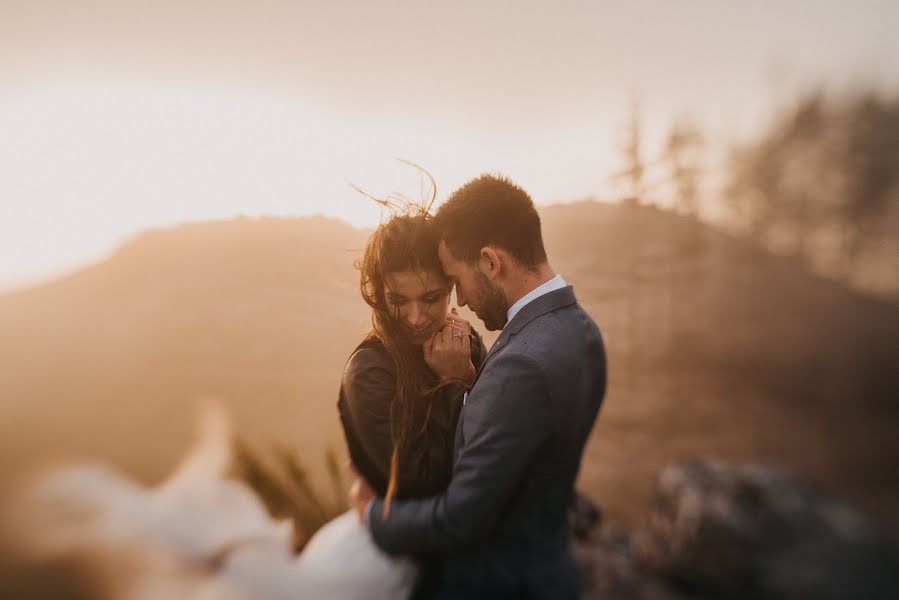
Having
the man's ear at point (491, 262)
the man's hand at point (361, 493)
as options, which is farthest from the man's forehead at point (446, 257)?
the man's hand at point (361, 493)

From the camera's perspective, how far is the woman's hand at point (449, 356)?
63.8 inches

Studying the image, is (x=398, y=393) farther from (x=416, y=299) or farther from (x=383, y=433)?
(x=416, y=299)

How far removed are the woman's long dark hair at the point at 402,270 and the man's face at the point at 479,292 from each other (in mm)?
98

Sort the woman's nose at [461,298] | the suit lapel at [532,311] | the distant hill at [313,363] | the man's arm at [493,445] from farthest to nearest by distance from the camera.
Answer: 1. the distant hill at [313,363]
2. the woman's nose at [461,298]
3. the suit lapel at [532,311]
4. the man's arm at [493,445]

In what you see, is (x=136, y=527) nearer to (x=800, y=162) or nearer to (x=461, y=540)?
(x=461, y=540)

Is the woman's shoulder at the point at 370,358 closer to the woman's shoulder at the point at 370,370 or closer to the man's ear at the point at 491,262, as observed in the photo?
the woman's shoulder at the point at 370,370

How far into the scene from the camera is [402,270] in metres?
1.66

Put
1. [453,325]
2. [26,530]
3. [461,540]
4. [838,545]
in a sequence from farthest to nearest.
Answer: [838,545] < [26,530] < [453,325] < [461,540]

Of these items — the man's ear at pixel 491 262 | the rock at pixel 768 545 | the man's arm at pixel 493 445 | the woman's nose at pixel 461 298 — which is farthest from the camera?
the rock at pixel 768 545

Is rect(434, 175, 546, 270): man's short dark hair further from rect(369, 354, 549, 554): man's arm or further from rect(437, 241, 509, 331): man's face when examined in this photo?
rect(369, 354, 549, 554): man's arm

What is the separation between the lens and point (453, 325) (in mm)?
1762

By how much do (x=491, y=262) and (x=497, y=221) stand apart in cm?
14

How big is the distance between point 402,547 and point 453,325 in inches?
30.5

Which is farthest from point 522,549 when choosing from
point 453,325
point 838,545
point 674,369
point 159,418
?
point 674,369
